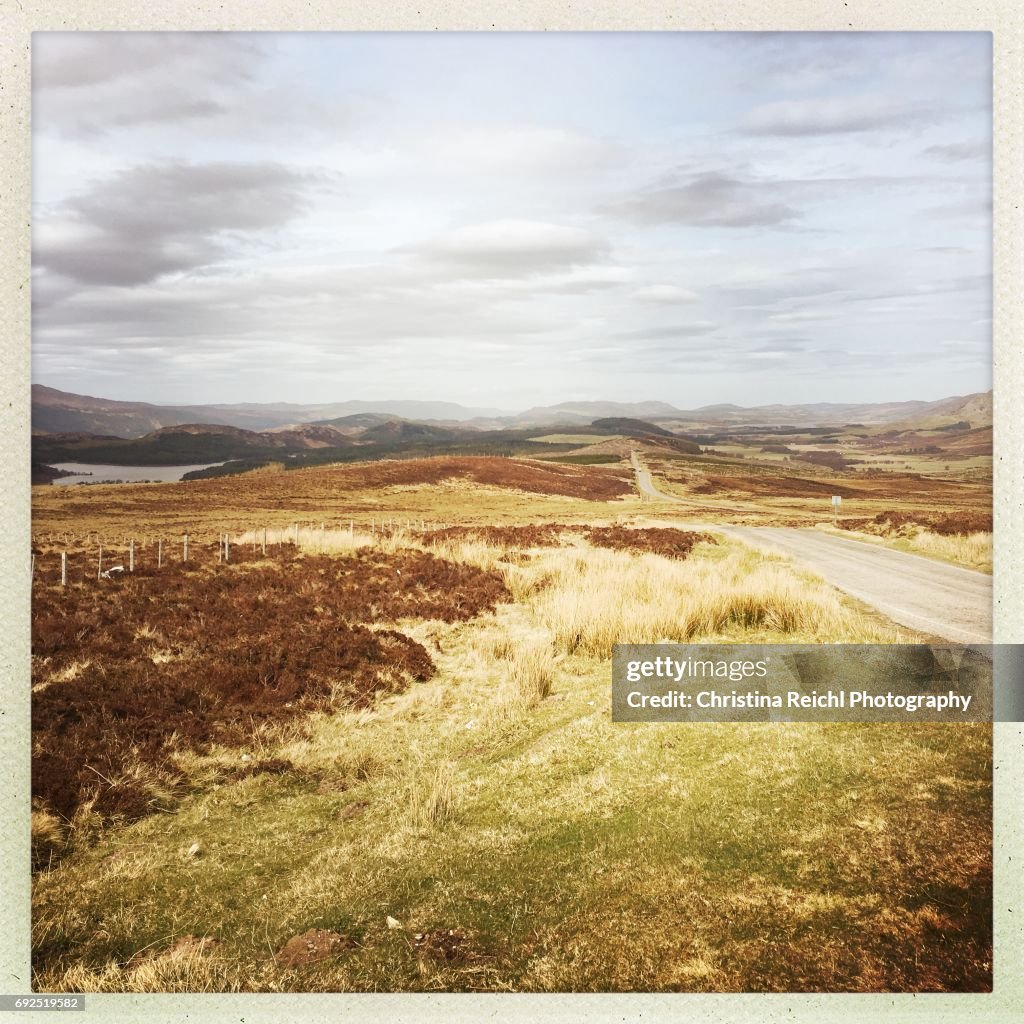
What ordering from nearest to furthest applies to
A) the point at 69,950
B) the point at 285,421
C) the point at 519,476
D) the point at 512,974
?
the point at 512,974 < the point at 69,950 < the point at 285,421 < the point at 519,476

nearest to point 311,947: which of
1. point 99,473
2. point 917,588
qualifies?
point 99,473

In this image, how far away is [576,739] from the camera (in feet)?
11.9

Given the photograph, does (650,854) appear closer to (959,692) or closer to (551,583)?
(959,692)

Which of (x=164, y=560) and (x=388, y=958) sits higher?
(x=164, y=560)

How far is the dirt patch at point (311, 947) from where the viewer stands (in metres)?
2.69

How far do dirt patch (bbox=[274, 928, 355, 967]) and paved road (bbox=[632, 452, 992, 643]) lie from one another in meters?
3.61

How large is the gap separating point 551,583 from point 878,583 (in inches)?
132

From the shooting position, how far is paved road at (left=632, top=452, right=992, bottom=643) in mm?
3570

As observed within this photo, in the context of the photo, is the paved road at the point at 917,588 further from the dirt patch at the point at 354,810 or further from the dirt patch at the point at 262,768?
the dirt patch at the point at 262,768

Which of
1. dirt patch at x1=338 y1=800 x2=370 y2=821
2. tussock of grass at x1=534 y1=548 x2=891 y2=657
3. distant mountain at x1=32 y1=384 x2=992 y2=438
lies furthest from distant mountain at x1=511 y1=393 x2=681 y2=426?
dirt patch at x1=338 y1=800 x2=370 y2=821

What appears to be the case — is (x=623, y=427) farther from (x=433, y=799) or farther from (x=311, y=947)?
(x=311, y=947)

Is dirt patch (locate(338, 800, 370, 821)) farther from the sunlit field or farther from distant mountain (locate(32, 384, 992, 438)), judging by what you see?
distant mountain (locate(32, 384, 992, 438))
